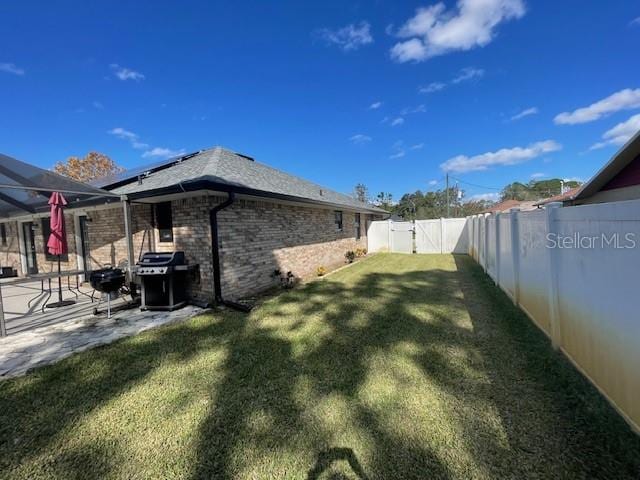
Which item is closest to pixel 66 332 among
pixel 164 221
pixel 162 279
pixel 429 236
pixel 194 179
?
pixel 162 279

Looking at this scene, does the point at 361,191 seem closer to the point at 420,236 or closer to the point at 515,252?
the point at 420,236

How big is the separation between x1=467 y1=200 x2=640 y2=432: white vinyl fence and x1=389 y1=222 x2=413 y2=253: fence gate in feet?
38.2

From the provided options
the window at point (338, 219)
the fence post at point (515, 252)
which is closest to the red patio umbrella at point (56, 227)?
the fence post at point (515, 252)

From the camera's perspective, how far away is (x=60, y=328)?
4543 millimetres

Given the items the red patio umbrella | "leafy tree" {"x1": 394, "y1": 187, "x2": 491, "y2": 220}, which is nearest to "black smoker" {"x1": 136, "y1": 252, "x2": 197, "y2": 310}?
the red patio umbrella

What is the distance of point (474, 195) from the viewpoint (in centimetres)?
4616

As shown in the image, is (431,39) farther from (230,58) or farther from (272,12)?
(230,58)

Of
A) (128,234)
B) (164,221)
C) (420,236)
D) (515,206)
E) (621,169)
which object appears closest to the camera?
(128,234)

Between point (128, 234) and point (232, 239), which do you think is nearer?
point (128, 234)

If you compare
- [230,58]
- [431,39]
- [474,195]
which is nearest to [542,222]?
[431,39]

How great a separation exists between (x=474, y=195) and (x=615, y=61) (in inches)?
1561

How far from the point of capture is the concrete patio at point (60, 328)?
139 inches

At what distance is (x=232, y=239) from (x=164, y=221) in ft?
5.73

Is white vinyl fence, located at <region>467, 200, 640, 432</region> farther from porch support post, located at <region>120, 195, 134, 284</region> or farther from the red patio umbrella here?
the red patio umbrella
